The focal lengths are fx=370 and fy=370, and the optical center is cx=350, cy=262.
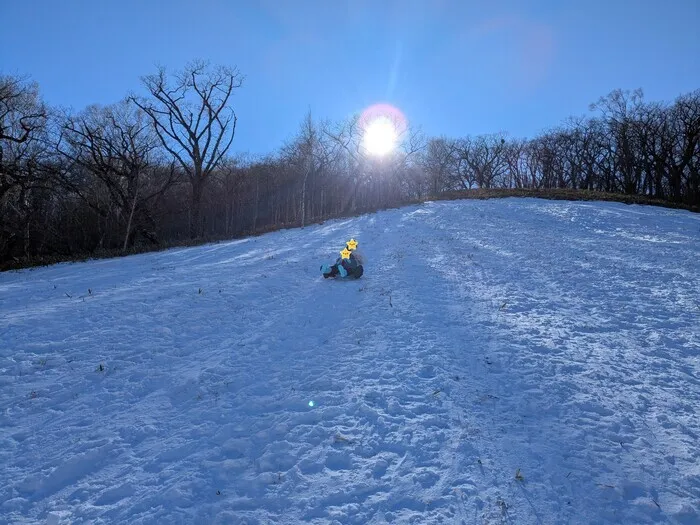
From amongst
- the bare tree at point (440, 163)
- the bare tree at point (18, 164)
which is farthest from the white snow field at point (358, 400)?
the bare tree at point (440, 163)

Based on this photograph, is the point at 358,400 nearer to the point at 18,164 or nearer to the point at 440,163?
the point at 18,164

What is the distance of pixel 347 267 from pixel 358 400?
5536mm

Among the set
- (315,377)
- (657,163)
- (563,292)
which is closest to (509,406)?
(315,377)

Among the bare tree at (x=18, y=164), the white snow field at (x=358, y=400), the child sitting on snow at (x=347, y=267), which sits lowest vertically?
the white snow field at (x=358, y=400)

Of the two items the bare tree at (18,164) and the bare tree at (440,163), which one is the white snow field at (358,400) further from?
the bare tree at (440,163)

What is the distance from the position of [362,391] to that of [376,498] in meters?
1.57

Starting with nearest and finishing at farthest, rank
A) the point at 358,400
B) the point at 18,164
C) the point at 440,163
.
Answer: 1. the point at 358,400
2. the point at 18,164
3. the point at 440,163

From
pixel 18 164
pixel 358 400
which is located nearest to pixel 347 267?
pixel 358 400

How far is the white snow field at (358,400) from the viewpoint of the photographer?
317 centimetres

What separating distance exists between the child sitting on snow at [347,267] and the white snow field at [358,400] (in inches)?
24.4

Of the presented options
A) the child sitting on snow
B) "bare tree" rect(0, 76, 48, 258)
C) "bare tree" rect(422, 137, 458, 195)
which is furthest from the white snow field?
"bare tree" rect(422, 137, 458, 195)

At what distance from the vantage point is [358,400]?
14.8ft

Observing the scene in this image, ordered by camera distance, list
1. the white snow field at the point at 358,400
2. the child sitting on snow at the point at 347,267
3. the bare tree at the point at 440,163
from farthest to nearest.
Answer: the bare tree at the point at 440,163 → the child sitting on snow at the point at 347,267 → the white snow field at the point at 358,400

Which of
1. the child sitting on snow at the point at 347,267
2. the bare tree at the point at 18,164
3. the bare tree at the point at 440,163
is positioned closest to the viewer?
the child sitting on snow at the point at 347,267
